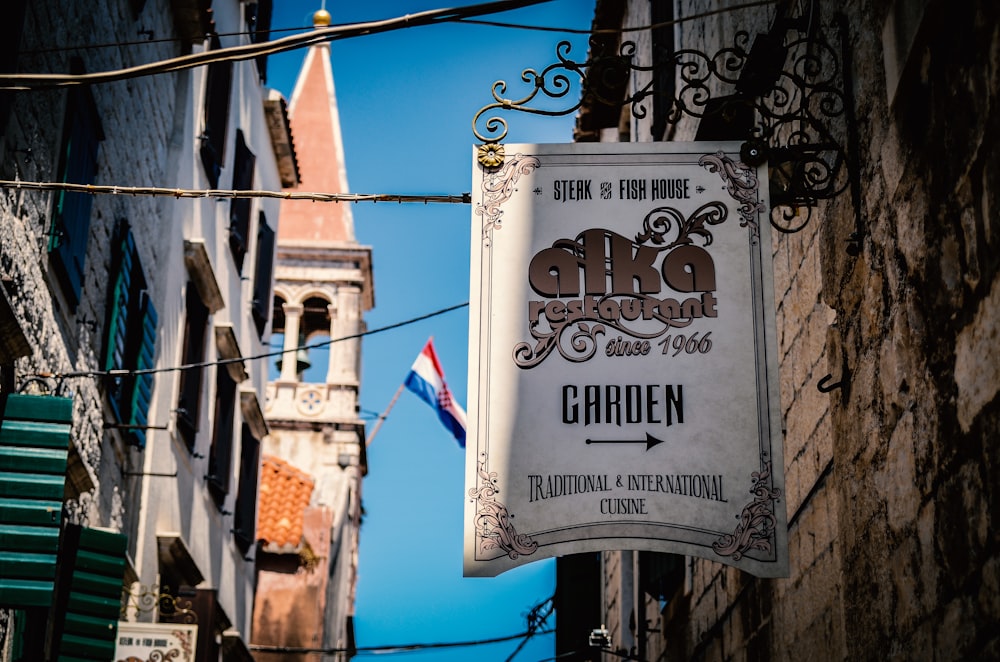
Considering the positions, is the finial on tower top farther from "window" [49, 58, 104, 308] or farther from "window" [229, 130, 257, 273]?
"window" [49, 58, 104, 308]

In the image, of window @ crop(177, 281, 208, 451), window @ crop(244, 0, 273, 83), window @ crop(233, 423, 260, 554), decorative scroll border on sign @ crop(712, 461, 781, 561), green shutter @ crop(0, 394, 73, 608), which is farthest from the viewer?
window @ crop(244, 0, 273, 83)

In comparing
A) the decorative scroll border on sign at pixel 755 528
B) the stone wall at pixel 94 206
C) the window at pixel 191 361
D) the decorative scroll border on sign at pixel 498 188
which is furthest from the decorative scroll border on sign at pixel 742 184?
the window at pixel 191 361

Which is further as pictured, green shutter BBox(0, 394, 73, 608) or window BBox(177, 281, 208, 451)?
window BBox(177, 281, 208, 451)

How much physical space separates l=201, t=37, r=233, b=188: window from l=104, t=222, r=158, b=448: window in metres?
3.03

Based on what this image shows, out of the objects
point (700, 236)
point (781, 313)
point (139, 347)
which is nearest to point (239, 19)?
point (139, 347)

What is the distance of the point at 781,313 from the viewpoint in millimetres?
7586

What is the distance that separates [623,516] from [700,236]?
4.16 ft

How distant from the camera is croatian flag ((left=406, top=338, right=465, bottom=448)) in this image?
94.7 ft

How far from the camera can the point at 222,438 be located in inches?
665

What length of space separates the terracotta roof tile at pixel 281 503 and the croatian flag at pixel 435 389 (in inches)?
127

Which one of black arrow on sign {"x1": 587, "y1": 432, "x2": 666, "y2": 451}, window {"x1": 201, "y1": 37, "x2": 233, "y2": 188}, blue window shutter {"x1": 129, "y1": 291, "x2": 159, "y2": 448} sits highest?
window {"x1": 201, "y1": 37, "x2": 233, "y2": 188}

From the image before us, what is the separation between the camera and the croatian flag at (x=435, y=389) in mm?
28875

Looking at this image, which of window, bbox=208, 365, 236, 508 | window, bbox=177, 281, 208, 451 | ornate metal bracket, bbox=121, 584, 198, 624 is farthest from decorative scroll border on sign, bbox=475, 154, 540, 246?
window, bbox=208, 365, 236, 508

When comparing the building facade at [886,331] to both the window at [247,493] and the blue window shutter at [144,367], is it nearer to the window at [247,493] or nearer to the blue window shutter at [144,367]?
the blue window shutter at [144,367]
